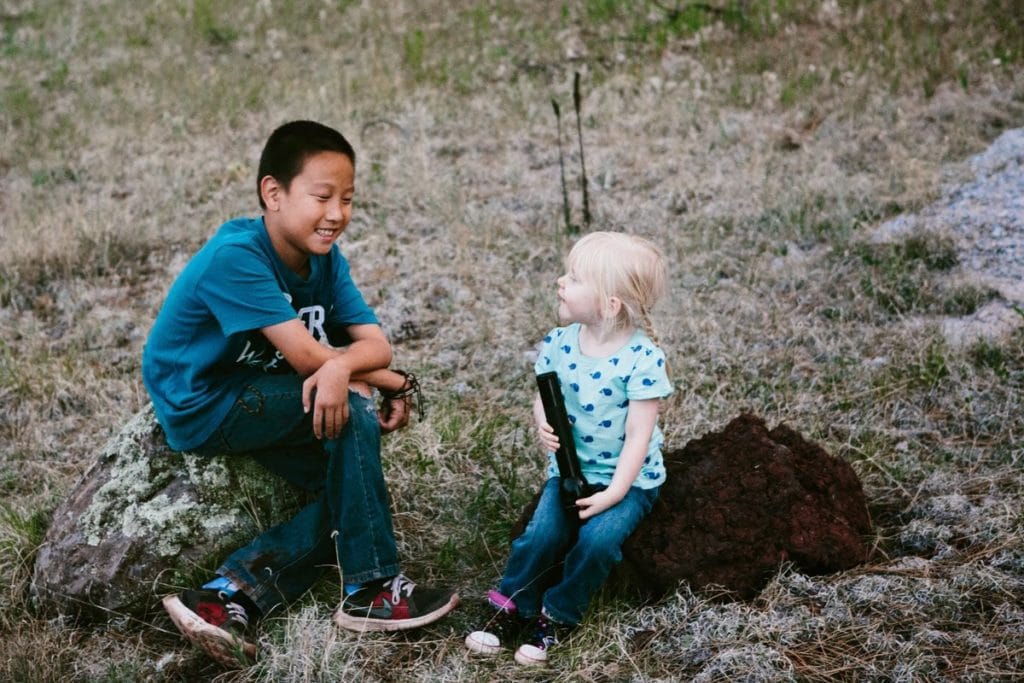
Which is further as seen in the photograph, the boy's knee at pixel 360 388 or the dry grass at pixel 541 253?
the boy's knee at pixel 360 388

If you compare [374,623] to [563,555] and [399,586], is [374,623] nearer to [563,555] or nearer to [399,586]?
[399,586]

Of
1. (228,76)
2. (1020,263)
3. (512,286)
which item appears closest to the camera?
(1020,263)

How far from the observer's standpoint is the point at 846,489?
11.5 feet

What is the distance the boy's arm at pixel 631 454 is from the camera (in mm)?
3000

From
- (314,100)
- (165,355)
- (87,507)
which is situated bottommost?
(87,507)

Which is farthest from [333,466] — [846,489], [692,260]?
[692,260]

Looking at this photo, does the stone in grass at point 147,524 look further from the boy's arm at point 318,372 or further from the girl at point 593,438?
the girl at point 593,438

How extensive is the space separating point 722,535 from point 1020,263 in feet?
9.62

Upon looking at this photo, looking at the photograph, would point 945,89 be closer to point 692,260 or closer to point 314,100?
point 692,260

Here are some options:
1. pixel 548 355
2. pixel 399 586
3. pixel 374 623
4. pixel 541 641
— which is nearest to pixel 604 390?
pixel 548 355

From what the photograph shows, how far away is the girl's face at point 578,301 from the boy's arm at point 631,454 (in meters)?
0.29

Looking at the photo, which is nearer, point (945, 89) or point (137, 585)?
point (137, 585)

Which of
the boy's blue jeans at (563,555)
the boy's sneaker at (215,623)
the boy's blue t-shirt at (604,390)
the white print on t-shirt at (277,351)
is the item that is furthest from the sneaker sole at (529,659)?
the white print on t-shirt at (277,351)

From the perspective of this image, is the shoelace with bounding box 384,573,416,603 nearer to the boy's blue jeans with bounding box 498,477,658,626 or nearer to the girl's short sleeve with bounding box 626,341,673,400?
the boy's blue jeans with bounding box 498,477,658,626
